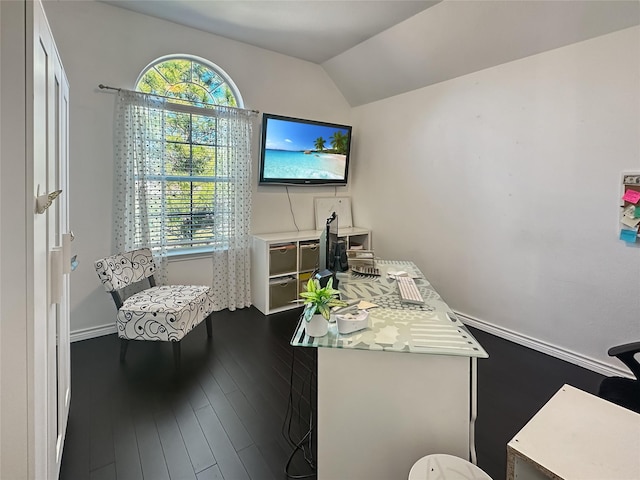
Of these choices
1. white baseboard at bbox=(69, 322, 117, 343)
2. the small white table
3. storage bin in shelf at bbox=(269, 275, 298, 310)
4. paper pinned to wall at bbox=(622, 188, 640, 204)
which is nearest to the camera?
the small white table

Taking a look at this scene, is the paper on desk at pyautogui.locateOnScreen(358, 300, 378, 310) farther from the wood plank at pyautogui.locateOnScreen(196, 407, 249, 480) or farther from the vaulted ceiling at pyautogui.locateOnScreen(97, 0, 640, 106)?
the vaulted ceiling at pyautogui.locateOnScreen(97, 0, 640, 106)

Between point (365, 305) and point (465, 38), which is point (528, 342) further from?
point (465, 38)

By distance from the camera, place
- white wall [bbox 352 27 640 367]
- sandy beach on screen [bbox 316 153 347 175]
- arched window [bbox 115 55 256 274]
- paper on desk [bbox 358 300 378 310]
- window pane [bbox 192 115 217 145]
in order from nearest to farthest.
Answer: paper on desk [bbox 358 300 378 310]
white wall [bbox 352 27 640 367]
arched window [bbox 115 55 256 274]
window pane [bbox 192 115 217 145]
sandy beach on screen [bbox 316 153 347 175]

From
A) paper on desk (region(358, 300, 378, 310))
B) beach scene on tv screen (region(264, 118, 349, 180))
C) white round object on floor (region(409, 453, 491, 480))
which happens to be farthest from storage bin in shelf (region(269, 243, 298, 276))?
white round object on floor (region(409, 453, 491, 480))

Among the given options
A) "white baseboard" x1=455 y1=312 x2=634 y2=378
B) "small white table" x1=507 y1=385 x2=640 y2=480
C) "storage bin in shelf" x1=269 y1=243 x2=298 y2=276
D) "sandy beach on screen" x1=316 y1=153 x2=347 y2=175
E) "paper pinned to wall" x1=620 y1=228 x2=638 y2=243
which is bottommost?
"white baseboard" x1=455 y1=312 x2=634 y2=378

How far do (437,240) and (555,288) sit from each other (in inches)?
45.0

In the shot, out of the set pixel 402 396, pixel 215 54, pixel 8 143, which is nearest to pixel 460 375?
pixel 402 396

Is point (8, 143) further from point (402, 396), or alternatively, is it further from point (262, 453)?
point (262, 453)

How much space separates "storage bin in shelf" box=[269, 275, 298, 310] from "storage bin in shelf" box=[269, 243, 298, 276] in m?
0.09

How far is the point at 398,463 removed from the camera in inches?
51.8

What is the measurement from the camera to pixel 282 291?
141 inches

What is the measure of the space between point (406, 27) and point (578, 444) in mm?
3310

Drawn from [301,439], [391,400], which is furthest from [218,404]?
[391,400]

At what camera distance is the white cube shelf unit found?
3.45 metres
